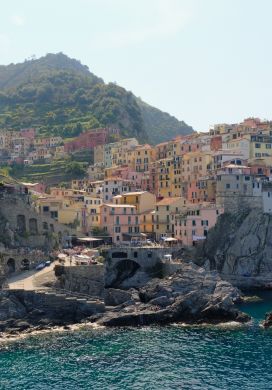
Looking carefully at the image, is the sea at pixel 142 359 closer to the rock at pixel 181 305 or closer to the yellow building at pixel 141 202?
the rock at pixel 181 305

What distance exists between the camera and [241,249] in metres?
78.2

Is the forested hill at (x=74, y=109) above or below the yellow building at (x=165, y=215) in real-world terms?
above

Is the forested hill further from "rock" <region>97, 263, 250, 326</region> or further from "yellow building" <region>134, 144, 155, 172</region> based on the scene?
"rock" <region>97, 263, 250, 326</region>

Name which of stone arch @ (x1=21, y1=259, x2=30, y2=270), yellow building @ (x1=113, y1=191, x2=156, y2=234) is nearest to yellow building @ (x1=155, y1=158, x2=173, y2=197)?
yellow building @ (x1=113, y1=191, x2=156, y2=234)

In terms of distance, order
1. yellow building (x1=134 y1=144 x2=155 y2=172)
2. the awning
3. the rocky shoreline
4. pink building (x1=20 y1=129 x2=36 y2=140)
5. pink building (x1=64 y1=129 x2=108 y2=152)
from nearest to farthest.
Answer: the rocky shoreline, the awning, yellow building (x1=134 y1=144 x2=155 y2=172), pink building (x1=64 y1=129 x2=108 y2=152), pink building (x1=20 y1=129 x2=36 y2=140)

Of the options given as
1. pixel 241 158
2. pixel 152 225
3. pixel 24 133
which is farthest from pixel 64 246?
pixel 24 133

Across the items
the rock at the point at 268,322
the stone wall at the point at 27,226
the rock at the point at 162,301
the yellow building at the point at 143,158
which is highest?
the yellow building at the point at 143,158

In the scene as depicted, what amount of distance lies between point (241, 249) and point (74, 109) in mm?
89517

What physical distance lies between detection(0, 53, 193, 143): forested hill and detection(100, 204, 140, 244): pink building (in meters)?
60.3

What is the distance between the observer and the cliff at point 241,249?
77125mm

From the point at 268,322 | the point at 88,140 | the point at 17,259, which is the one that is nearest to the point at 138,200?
the point at 17,259

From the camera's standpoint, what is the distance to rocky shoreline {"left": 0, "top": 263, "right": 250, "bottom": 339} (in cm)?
5506

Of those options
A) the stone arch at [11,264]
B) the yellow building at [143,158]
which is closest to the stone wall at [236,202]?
the stone arch at [11,264]

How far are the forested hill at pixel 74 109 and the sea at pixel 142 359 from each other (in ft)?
305
